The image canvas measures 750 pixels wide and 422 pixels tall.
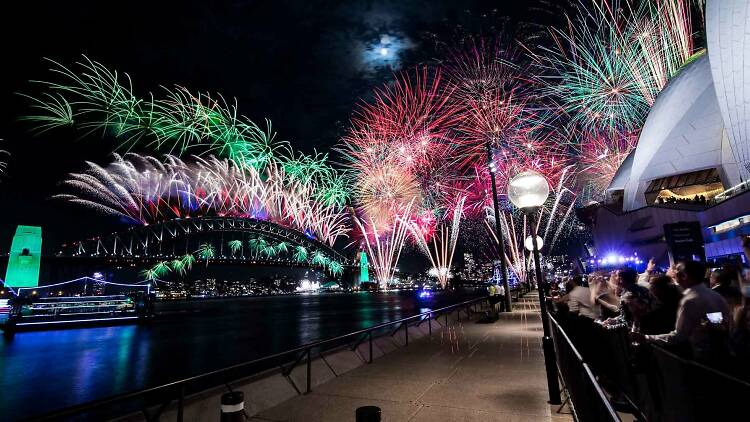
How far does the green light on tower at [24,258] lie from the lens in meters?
45.4

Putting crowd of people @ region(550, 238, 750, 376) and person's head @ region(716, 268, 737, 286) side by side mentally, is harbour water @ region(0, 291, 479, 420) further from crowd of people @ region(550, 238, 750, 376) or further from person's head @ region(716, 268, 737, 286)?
person's head @ region(716, 268, 737, 286)

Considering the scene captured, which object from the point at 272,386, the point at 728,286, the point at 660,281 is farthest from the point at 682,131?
the point at 272,386

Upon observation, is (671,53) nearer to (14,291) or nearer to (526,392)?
(526,392)

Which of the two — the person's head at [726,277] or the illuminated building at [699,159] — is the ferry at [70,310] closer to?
the person's head at [726,277]

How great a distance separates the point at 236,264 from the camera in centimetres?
13438

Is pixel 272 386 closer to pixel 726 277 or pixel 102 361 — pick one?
pixel 726 277

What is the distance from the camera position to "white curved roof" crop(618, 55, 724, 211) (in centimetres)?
3928

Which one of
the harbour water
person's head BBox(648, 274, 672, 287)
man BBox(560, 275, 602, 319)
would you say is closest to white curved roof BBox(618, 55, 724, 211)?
man BBox(560, 275, 602, 319)

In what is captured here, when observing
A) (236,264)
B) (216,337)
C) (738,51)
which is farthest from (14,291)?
(236,264)

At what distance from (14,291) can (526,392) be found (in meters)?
61.6

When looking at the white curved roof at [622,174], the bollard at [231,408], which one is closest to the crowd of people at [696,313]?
the bollard at [231,408]

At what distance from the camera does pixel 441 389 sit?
7.19 meters

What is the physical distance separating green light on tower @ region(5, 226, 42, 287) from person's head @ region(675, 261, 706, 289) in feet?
204

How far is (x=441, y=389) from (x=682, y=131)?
51.8 meters
